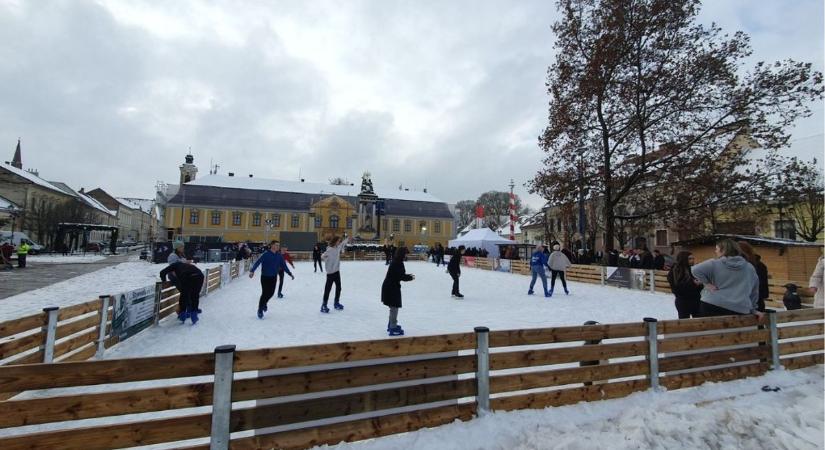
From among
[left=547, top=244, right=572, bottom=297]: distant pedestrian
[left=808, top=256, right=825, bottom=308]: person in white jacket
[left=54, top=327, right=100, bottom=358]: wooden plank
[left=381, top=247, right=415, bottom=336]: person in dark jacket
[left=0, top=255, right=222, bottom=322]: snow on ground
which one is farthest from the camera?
[left=547, top=244, right=572, bottom=297]: distant pedestrian

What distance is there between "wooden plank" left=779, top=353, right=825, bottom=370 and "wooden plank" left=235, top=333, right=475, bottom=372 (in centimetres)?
459

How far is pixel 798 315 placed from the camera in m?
5.04

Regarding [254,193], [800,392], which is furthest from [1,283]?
[254,193]

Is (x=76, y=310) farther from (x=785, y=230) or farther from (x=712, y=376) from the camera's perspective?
(x=785, y=230)

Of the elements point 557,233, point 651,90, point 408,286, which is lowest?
point 408,286

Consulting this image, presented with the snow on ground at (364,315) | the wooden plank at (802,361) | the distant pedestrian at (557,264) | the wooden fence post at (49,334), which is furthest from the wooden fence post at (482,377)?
the distant pedestrian at (557,264)

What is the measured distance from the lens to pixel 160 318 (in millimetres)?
7859

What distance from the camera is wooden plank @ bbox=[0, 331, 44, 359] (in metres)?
3.70

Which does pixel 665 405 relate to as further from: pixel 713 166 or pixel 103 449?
pixel 713 166

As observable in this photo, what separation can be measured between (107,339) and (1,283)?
12.8 m

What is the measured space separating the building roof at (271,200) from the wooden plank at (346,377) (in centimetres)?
5684

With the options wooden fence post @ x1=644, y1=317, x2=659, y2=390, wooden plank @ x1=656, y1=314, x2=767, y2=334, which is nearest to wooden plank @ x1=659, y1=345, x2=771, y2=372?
wooden fence post @ x1=644, y1=317, x2=659, y2=390

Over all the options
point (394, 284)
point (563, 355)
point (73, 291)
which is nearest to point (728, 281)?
point (563, 355)

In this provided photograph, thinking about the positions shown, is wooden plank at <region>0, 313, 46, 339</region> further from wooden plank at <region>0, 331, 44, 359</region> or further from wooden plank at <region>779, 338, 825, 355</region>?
wooden plank at <region>779, 338, 825, 355</region>
